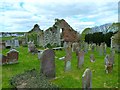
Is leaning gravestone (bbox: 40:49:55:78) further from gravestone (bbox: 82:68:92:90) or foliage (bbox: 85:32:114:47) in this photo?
foliage (bbox: 85:32:114:47)

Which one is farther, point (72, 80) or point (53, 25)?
point (53, 25)

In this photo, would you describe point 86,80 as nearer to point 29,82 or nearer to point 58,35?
point 29,82

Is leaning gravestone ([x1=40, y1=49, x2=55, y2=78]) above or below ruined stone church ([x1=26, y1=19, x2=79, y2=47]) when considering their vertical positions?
below

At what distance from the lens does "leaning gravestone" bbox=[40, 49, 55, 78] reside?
39.3 ft

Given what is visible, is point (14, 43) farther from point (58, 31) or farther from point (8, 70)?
point (8, 70)

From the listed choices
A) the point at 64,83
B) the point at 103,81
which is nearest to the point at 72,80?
the point at 64,83

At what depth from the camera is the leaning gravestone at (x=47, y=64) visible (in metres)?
12.0

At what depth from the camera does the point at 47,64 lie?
12109mm

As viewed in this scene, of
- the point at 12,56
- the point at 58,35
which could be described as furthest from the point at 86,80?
the point at 58,35

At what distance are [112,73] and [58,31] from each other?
749 inches

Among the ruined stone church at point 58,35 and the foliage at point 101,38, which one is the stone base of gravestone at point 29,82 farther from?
the foliage at point 101,38

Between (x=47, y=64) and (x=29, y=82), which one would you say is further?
(x=47, y=64)

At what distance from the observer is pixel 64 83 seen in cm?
1125

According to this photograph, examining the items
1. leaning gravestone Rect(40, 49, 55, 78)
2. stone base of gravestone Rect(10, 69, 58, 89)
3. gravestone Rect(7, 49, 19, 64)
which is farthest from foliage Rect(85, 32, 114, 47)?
stone base of gravestone Rect(10, 69, 58, 89)
